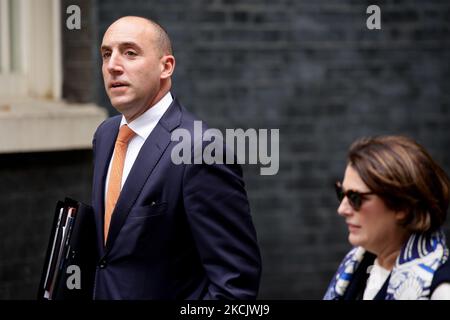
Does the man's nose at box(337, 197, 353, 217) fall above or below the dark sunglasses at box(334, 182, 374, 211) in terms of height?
below

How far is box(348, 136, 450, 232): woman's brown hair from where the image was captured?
3562mm

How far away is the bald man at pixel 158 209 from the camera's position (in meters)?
3.96

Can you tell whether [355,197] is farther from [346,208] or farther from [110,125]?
[110,125]

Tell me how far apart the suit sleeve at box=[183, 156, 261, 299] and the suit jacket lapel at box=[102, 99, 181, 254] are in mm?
169

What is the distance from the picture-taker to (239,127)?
845 centimetres

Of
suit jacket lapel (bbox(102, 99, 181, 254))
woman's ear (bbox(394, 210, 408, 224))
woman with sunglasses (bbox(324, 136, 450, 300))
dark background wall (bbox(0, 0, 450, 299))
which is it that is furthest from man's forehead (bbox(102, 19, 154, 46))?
dark background wall (bbox(0, 0, 450, 299))

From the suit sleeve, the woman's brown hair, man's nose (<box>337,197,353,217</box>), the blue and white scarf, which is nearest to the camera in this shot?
the blue and white scarf

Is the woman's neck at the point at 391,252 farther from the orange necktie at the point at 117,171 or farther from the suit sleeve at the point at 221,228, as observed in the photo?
the orange necktie at the point at 117,171

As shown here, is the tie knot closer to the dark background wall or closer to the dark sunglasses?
the dark sunglasses

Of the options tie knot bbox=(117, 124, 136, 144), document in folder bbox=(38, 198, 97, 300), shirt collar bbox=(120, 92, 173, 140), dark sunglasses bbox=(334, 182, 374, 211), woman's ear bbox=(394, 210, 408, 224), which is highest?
shirt collar bbox=(120, 92, 173, 140)

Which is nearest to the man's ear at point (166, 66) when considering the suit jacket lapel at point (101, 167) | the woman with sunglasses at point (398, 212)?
the suit jacket lapel at point (101, 167)

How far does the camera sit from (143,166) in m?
4.08

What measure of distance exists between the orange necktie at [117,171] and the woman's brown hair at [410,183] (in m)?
0.99
